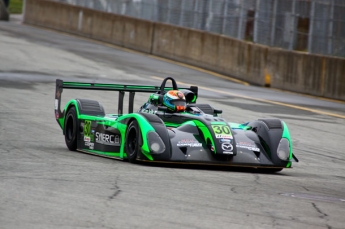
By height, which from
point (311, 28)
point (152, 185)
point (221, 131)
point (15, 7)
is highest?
point (15, 7)

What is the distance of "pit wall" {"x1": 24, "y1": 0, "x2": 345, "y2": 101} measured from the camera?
24.5 metres

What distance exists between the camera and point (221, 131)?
1042cm

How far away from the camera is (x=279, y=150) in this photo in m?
10.7

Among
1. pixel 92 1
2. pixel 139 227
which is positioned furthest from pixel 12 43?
pixel 139 227

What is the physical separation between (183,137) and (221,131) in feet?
1.65

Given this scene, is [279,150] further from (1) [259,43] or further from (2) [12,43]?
(2) [12,43]

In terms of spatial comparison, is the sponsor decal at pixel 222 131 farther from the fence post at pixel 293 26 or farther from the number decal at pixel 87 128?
the fence post at pixel 293 26

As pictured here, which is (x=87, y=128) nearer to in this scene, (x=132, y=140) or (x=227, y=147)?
(x=132, y=140)

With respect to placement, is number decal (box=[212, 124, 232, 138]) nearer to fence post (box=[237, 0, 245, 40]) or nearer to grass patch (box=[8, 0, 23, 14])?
fence post (box=[237, 0, 245, 40])

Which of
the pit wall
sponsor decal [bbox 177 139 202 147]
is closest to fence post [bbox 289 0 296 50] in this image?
the pit wall

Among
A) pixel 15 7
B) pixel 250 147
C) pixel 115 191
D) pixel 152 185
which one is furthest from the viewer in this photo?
pixel 15 7

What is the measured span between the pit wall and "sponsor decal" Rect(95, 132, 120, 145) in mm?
13314

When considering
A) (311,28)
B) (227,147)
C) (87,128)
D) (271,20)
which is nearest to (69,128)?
(87,128)

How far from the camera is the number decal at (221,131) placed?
409 inches
